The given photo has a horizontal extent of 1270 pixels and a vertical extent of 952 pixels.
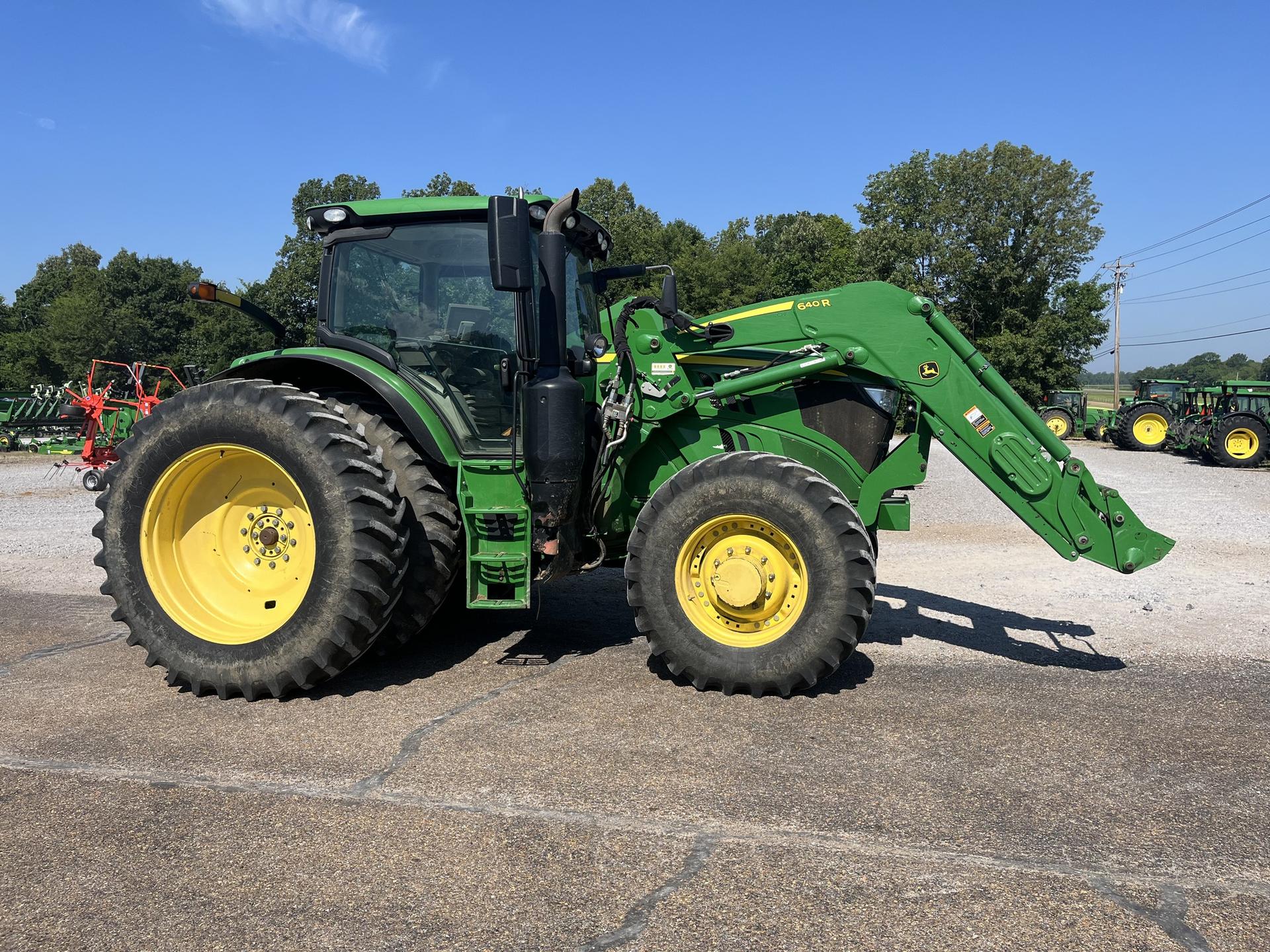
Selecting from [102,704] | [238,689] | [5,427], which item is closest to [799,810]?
[238,689]

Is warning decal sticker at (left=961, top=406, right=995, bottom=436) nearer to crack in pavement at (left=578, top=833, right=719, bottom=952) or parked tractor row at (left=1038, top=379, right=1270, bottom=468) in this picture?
crack in pavement at (left=578, top=833, right=719, bottom=952)

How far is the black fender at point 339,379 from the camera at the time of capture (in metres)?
4.77

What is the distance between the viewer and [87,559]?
8.78 m

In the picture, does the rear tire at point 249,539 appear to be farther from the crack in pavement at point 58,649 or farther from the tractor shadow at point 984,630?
the tractor shadow at point 984,630

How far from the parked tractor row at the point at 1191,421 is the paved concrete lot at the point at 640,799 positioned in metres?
18.4

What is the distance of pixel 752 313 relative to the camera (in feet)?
17.1

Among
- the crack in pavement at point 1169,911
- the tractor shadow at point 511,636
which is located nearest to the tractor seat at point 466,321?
the tractor shadow at point 511,636

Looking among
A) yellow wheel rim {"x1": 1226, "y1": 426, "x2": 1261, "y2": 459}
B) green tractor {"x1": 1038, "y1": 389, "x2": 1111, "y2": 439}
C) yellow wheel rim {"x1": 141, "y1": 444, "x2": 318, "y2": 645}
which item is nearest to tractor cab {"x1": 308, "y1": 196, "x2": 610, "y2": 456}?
yellow wheel rim {"x1": 141, "y1": 444, "x2": 318, "y2": 645}

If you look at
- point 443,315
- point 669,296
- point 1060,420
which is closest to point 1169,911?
point 669,296

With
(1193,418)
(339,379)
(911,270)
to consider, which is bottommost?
(1193,418)

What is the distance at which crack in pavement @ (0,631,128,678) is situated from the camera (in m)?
5.17

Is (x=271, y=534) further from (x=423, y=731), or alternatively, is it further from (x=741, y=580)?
(x=741, y=580)

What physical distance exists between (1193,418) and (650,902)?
25460mm

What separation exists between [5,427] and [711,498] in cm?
2386
